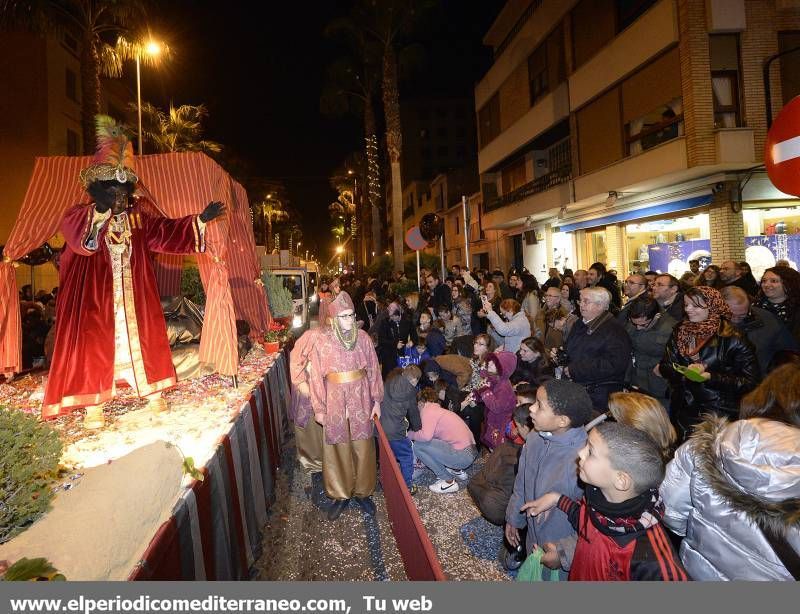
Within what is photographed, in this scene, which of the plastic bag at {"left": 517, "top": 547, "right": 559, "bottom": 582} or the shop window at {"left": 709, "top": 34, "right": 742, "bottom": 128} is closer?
the plastic bag at {"left": 517, "top": 547, "right": 559, "bottom": 582}

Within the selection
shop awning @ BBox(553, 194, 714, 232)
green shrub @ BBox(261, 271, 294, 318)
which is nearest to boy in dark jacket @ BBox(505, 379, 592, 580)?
green shrub @ BBox(261, 271, 294, 318)

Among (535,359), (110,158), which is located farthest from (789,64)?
(110,158)

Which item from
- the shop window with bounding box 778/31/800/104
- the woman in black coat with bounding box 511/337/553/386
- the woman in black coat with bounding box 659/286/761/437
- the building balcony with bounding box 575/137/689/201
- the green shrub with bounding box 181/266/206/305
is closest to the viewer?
the woman in black coat with bounding box 659/286/761/437

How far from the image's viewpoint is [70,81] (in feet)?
75.5

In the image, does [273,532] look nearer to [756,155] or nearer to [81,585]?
[81,585]

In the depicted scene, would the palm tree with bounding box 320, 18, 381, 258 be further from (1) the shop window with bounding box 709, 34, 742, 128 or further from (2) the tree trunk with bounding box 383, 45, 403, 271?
(1) the shop window with bounding box 709, 34, 742, 128

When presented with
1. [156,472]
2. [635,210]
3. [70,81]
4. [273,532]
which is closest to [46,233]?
[156,472]

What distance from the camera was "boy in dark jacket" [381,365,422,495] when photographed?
4773 millimetres

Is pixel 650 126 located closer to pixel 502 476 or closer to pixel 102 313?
pixel 502 476

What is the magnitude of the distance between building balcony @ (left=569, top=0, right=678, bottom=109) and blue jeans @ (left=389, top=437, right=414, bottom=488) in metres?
12.2

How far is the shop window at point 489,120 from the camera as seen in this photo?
2330 centimetres

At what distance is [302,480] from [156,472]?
2.57 m

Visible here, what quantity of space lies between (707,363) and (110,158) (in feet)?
17.9

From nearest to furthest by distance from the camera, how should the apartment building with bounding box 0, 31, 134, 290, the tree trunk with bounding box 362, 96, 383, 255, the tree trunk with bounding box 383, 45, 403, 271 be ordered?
1. the tree trunk with bounding box 383, 45, 403, 271
2. the apartment building with bounding box 0, 31, 134, 290
3. the tree trunk with bounding box 362, 96, 383, 255
